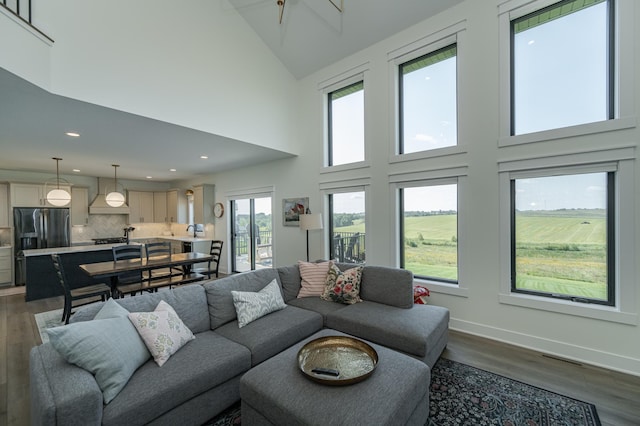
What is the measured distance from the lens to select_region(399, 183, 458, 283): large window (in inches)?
140

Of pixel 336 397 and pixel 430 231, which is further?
pixel 430 231

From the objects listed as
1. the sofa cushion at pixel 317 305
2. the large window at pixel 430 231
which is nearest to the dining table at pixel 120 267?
the sofa cushion at pixel 317 305

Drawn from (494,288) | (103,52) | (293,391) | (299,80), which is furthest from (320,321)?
(299,80)

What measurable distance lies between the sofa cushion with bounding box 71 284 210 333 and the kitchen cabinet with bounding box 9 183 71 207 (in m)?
Answer: 5.97

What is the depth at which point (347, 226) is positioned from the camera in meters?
4.69

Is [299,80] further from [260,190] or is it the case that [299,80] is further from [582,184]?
[582,184]

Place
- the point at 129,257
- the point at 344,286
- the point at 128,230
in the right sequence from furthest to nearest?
the point at 128,230 < the point at 129,257 < the point at 344,286

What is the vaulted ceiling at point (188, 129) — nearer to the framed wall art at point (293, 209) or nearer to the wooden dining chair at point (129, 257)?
the framed wall art at point (293, 209)

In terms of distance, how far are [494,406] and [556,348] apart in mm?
1386

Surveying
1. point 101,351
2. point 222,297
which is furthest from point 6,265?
point 101,351

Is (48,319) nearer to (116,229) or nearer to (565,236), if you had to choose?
(116,229)

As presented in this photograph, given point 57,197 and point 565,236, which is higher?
point 57,197

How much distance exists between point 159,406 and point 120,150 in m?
4.72

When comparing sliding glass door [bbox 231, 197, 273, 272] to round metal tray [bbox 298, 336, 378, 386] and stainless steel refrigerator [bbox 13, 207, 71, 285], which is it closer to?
stainless steel refrigerator [bbox 13, 207, 71, 285]
